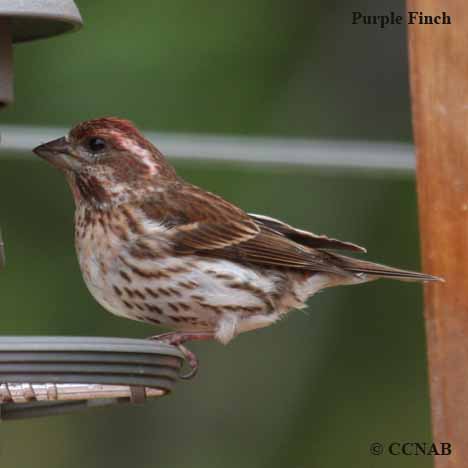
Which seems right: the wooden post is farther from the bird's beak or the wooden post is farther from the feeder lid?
the bird's beak

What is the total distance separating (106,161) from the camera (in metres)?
5.89

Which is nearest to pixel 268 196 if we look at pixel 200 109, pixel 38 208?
pixel 200 109

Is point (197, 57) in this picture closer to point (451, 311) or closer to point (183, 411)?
point (183, 411)

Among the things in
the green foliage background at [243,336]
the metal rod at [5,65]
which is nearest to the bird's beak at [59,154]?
the metal rod at [5,65]

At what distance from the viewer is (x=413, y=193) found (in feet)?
30.3

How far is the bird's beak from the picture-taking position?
561 centimetres

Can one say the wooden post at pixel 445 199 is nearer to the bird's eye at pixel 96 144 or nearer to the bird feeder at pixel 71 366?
the bird feeder at pixel 71 366

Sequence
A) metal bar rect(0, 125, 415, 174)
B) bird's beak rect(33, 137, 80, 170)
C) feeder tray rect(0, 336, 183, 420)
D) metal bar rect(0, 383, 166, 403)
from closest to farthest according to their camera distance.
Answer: feeder tray rect(0, 336, 183, 420) → metal bar rect(0, 383, 166, 403) → bird's beak rect(33, 137, 80, 170) → metal bar rect(0, 125, 415, 174)

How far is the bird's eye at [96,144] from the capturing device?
5801 millimetres

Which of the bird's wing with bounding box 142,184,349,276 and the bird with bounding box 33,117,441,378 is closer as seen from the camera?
the bird with bounding box 33,117,441,378

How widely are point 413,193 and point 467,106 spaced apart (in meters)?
4.17

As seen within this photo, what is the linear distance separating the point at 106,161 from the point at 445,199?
1.29m

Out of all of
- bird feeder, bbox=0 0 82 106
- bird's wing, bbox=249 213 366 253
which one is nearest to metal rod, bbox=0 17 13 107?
bird feeder, bbox=0 0 82 106

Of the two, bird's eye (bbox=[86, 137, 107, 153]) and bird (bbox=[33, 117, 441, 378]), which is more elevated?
bird's eye (bbox=[86, 137, 107, 153])
